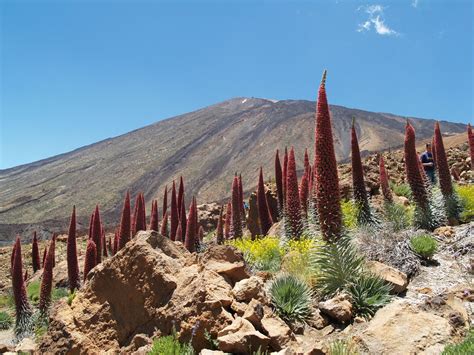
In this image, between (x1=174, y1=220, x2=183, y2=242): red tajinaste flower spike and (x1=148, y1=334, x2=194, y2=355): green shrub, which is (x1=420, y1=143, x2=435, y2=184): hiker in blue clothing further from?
(x1=148, y1=334, x2=194, y2=355): green shrub

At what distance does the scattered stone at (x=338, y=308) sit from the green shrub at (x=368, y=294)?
0.14m

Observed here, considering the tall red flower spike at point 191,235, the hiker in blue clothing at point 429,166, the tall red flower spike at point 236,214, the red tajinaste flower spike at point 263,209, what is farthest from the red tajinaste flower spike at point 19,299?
the hiker in blue clothing at point 429,166

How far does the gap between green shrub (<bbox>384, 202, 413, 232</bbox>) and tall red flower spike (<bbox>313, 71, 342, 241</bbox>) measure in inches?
148

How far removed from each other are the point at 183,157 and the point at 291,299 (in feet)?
321

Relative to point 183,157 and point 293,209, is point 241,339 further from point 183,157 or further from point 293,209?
point 183,157

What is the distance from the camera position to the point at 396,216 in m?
9.64

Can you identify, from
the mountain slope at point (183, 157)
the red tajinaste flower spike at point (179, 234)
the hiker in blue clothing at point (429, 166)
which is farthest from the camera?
the mountain slope at point (183, 157)

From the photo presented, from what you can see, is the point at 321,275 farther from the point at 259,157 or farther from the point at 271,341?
the point at 259,157

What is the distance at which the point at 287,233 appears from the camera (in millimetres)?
11039

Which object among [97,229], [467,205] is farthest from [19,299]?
[467,205]

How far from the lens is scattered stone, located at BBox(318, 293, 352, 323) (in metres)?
5.05

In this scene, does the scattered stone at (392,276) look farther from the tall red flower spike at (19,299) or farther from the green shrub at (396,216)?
the tall red flower spike at (19,299)

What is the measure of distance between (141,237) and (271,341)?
2.39 metres

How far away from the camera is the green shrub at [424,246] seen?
6680 millimetres
